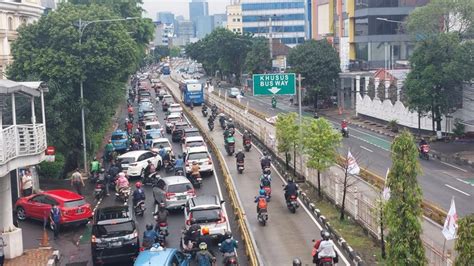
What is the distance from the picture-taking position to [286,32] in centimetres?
15525

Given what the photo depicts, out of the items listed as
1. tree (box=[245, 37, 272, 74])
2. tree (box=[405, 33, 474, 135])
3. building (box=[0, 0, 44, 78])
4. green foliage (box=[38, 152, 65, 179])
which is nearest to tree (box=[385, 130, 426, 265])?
green foliage (box=[38, 152, 65, 179])

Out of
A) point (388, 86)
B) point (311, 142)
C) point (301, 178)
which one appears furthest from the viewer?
point (388, 86)

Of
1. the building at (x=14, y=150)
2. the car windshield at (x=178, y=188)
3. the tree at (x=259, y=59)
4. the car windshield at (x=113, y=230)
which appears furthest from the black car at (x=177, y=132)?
the tree at (x=259, y=59)

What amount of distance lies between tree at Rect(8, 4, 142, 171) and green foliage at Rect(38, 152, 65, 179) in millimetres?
995

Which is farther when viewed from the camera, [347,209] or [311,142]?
[311,142]

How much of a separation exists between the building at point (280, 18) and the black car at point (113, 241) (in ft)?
445

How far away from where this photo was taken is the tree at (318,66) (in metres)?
64.2

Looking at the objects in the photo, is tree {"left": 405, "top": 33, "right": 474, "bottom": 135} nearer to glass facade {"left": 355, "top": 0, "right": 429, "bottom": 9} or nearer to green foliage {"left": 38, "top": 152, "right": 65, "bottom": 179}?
green foliage {"left": 38, "top": 152, "right": 65, "bottom": 179}

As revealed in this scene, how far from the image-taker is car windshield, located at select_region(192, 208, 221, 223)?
64.6 ft

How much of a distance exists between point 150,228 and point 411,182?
7984mm

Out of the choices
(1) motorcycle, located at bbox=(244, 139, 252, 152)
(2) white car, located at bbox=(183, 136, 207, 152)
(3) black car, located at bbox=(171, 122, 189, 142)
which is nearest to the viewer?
(2) white car, located at bbox=(183, 136, 207, 152)

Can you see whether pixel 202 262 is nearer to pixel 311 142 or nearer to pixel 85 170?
pixel 311 142

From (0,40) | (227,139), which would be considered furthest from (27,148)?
(0,40)

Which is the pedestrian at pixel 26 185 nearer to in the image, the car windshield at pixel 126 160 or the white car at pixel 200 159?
the car windshield at pixel 126 160
